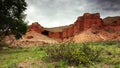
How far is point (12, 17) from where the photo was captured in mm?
36188

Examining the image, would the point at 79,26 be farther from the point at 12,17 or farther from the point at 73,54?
the point at 73,54

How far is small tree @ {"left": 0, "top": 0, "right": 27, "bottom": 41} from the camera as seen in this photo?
3462 cm

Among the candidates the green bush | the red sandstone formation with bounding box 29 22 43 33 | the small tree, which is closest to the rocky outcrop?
the red sandstone formation with bounding box 29 22 43 33

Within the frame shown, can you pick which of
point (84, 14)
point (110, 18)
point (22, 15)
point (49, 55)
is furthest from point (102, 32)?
point (49, 55)

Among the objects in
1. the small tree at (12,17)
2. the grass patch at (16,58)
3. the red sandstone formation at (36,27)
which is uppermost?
the red sandstone formation at (36,27)

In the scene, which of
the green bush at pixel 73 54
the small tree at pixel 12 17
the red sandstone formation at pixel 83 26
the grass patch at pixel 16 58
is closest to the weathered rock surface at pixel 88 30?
the red sandstone formation at pixel 83 26

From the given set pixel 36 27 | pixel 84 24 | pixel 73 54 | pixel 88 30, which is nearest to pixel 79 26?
pixel 84 24

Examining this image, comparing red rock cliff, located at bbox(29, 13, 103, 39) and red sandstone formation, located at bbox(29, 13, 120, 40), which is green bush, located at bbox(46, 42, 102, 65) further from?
Answer: red rock cliff, located at bbox(29, 13, 103, 39)

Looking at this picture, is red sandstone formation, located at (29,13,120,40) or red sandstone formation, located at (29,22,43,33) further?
red sandstone formation, located at (29,22,43,33)

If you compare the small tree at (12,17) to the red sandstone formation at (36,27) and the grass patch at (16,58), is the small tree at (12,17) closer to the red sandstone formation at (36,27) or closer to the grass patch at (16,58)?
the grass patch at (16,58)

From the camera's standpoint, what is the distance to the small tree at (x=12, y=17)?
34.6 meters

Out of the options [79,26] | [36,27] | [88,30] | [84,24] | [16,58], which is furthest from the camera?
[36,27]

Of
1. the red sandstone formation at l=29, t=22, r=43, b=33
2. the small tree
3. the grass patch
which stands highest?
the red sandstone formation at l=29, t=22, r=43, b=33

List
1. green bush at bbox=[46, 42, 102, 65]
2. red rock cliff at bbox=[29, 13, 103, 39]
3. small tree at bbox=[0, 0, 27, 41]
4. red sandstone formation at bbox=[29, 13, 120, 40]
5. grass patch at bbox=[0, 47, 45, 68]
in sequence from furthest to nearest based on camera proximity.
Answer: red rock cliff at bbox=[29, 13, 103, 39] < red sandstone formation at bbox=[29, 13, 120, 40] < small tree at bbox=[0, 0, 27, 41] < grass patch at bbox=[0, 47, 45, 68] < green bush at bbox=[46, 42, 102, 65]
